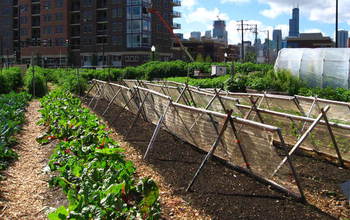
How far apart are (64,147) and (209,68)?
4000cm

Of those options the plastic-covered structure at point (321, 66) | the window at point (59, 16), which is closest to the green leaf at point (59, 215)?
the plastic-covered structure at point (321, 66)

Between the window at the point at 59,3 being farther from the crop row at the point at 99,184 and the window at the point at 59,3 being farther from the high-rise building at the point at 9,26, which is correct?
the crop row at the point at 99,184

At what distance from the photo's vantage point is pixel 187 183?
7047 millimetres

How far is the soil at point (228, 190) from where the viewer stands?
18.9 ft

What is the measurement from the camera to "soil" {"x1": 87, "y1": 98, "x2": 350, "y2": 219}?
5.76 m

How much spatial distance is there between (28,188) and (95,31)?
253 feet

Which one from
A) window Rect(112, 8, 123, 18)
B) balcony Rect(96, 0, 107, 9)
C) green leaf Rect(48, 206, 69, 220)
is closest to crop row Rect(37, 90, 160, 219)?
green leaf Rect(48, 206, 69, 220)

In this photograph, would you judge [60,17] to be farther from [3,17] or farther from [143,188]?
[143,188]

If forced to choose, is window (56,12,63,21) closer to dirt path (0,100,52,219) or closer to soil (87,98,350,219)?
dirt path (0,100,52,219)

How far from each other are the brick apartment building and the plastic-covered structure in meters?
53.0

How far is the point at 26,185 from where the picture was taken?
23.8 ft

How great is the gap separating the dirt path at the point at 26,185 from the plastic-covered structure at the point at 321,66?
53.3 feet

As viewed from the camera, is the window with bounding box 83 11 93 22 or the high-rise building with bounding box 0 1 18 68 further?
the high-rise building with bounding box 0 1 18 68

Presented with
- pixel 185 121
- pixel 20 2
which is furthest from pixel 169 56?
pixel 185 121
